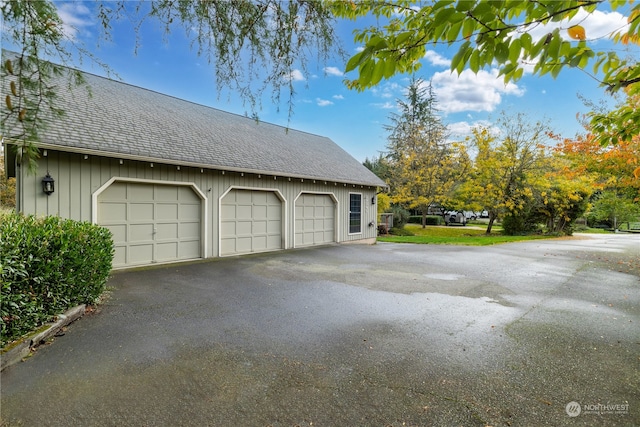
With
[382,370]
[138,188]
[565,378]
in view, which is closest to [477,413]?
[382,370]

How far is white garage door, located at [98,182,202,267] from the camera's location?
22.7 feet

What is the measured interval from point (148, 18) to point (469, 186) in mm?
17011

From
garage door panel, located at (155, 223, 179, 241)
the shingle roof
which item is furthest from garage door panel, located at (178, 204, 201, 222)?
the shingle roof

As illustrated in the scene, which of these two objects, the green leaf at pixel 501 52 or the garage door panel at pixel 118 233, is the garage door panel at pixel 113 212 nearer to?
the garage door panel at pixel 118 233

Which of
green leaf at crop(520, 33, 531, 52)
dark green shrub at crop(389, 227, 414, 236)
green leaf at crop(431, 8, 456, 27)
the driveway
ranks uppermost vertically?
green leaf at crop(431, 8, 456, 27)

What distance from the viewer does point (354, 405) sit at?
7.66ft

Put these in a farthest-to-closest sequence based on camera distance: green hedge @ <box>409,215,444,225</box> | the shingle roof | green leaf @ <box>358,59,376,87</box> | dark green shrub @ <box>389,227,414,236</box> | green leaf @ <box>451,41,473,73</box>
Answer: green hedge @ <box>409,215,444,225</box>
dark green shrub @ <box>389,227,414,236</box>
the shingle roof
green leaf @ <box>358,59,376,87</box>
green leaf @ <box>451,41,473,73</box>

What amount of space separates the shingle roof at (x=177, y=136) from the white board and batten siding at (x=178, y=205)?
1.14ft

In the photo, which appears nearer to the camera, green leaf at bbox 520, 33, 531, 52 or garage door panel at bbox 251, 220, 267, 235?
green leaf at bbox 520, 33, 531, 52

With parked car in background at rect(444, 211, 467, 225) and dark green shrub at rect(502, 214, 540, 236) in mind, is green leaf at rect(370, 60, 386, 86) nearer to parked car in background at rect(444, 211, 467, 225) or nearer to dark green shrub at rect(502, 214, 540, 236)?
dark green shrub at rect(502, 214, 540, 236)

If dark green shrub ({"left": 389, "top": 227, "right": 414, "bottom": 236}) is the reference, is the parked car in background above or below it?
above

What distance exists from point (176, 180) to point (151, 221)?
46.5 inches

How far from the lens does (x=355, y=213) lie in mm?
13281

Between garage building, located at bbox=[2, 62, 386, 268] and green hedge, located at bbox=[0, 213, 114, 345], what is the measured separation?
1.47 meters
